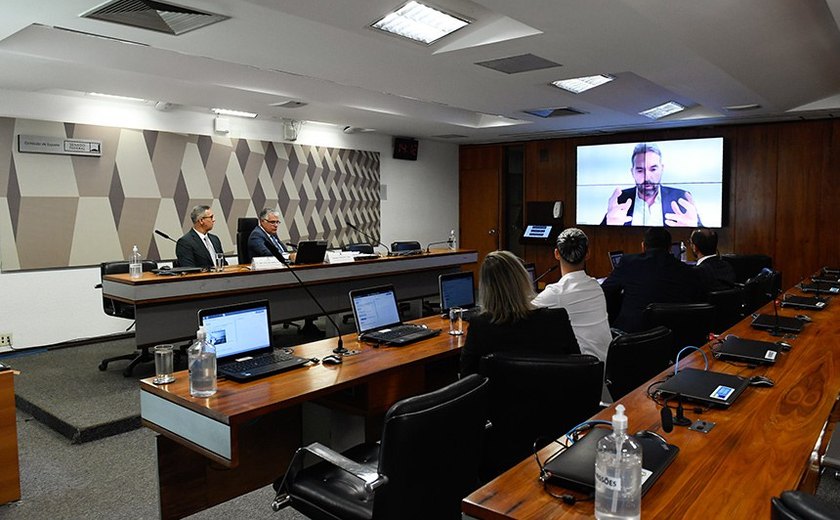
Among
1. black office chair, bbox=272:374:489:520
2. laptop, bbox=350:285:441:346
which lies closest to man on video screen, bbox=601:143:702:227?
laptop, bbox=350:285:441:346

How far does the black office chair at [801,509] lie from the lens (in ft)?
3.05

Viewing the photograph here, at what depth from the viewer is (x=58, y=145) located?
5.77 m

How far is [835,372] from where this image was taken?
234 centimetres

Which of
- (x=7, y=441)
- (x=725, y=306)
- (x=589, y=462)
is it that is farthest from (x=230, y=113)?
(x=589, y=462)

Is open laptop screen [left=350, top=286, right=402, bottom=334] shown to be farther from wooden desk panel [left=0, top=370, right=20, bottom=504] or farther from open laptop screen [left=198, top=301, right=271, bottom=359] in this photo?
wooden desk panel [left=0, top=370, right=20, bottom=504]

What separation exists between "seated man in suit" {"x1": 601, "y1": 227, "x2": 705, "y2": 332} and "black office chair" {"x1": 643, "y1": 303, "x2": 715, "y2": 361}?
0.37 m

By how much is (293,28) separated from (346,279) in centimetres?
288

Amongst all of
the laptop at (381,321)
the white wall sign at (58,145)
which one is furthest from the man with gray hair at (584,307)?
the white wall sign at (58,145)

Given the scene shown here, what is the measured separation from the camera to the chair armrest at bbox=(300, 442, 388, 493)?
1674 millimetres

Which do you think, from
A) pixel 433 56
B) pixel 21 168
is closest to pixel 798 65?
pixel 433 56

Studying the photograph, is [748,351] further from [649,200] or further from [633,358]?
[649,200]

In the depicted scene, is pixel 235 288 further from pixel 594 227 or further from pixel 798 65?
pixel 594 227

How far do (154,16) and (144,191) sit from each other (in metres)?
3.26

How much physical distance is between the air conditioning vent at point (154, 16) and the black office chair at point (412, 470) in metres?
2.68
